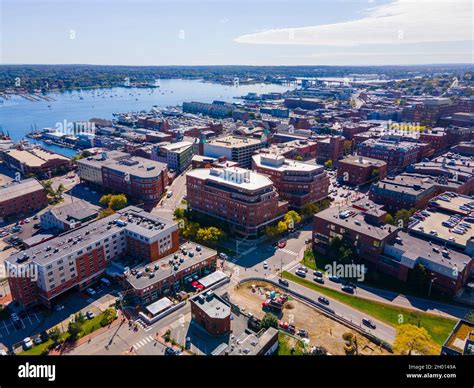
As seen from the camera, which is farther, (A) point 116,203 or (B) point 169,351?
(A) point 116,203

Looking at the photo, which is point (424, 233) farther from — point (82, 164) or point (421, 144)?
point (82, 164)

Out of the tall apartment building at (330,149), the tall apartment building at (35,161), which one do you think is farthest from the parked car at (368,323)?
the tall apartment building at (35,161)

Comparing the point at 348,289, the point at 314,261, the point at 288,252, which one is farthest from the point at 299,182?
the point at 348,289

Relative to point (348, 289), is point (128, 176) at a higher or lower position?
higher

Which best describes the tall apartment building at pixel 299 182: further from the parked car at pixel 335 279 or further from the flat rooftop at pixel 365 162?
the parked car at pixel 335 279

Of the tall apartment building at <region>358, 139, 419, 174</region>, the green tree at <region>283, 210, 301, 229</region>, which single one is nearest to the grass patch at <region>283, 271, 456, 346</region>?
the green tree at <region>283, 210, 301, 229</region>

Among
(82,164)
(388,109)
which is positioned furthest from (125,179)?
(388,109)

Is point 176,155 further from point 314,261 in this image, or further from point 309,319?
point 309,319

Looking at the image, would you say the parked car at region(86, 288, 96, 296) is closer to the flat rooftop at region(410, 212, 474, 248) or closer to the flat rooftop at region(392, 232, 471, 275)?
the flat rooftop at region(392, 232, 471, 275)
